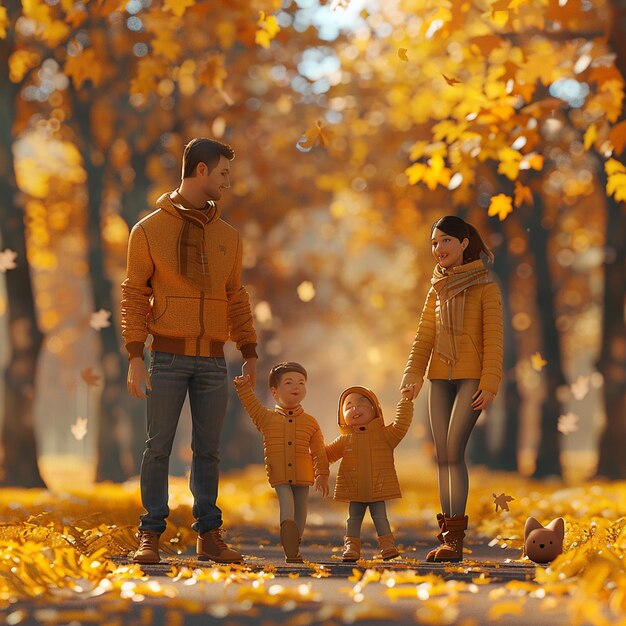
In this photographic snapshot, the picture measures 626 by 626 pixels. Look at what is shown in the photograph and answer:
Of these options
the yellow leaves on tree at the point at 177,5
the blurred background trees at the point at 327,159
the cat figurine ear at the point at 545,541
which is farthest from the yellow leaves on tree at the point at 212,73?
the cat figurine ear at the point at 545,541

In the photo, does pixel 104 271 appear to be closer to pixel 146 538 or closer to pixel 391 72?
pixel 391 72

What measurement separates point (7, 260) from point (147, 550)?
27.4 ft

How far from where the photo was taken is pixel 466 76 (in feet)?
72.1

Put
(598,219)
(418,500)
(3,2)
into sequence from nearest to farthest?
(3,2) < (418,500) < (598,219)

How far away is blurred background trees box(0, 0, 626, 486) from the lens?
11.6 m

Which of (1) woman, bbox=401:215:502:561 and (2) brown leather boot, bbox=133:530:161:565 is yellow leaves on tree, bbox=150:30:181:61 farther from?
(2) brown leather boot, bbox=133:530:161:565

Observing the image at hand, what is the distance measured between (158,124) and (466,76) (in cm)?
515

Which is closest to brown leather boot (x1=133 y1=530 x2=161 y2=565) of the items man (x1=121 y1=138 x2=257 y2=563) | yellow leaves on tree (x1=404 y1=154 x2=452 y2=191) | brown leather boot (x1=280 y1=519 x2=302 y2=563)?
man (x1=121 y1=138 x2=257 y2=563)

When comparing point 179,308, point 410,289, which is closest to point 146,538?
point 179,308

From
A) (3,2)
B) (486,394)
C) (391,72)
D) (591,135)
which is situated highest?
(391,72)

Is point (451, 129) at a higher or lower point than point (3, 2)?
lower

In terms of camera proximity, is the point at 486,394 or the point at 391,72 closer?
the point at 486,394

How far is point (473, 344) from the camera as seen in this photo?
8.26 meters

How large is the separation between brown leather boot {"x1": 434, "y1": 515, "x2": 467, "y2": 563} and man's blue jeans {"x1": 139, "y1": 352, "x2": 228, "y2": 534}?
1.43 m
